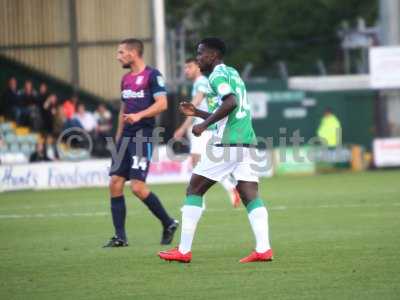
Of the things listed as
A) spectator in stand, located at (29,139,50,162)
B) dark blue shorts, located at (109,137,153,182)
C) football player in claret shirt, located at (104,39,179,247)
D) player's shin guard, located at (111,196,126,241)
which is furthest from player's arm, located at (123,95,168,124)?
spectator in stand, located at (29,139,50,162)

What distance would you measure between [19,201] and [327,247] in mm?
10686

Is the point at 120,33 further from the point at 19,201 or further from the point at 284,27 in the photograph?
the point at 284,27

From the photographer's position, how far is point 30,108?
29.9 m

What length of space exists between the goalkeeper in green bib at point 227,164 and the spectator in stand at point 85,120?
19351mm

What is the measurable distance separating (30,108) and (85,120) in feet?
5.22

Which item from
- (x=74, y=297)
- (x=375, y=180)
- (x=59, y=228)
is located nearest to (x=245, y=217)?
(x=59, y=228)

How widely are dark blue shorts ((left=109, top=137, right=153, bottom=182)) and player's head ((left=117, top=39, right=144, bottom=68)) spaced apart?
976mm

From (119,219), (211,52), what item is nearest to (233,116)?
(211,52)

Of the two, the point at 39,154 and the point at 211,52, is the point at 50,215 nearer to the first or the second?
the point at 211,52

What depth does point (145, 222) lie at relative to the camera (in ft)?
52.1

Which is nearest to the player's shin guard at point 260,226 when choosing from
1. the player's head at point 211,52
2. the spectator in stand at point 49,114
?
the player's head at point 211,52

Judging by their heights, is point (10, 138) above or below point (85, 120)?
below

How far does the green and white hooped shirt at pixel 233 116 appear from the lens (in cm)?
1055

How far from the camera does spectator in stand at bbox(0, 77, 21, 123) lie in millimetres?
29672
